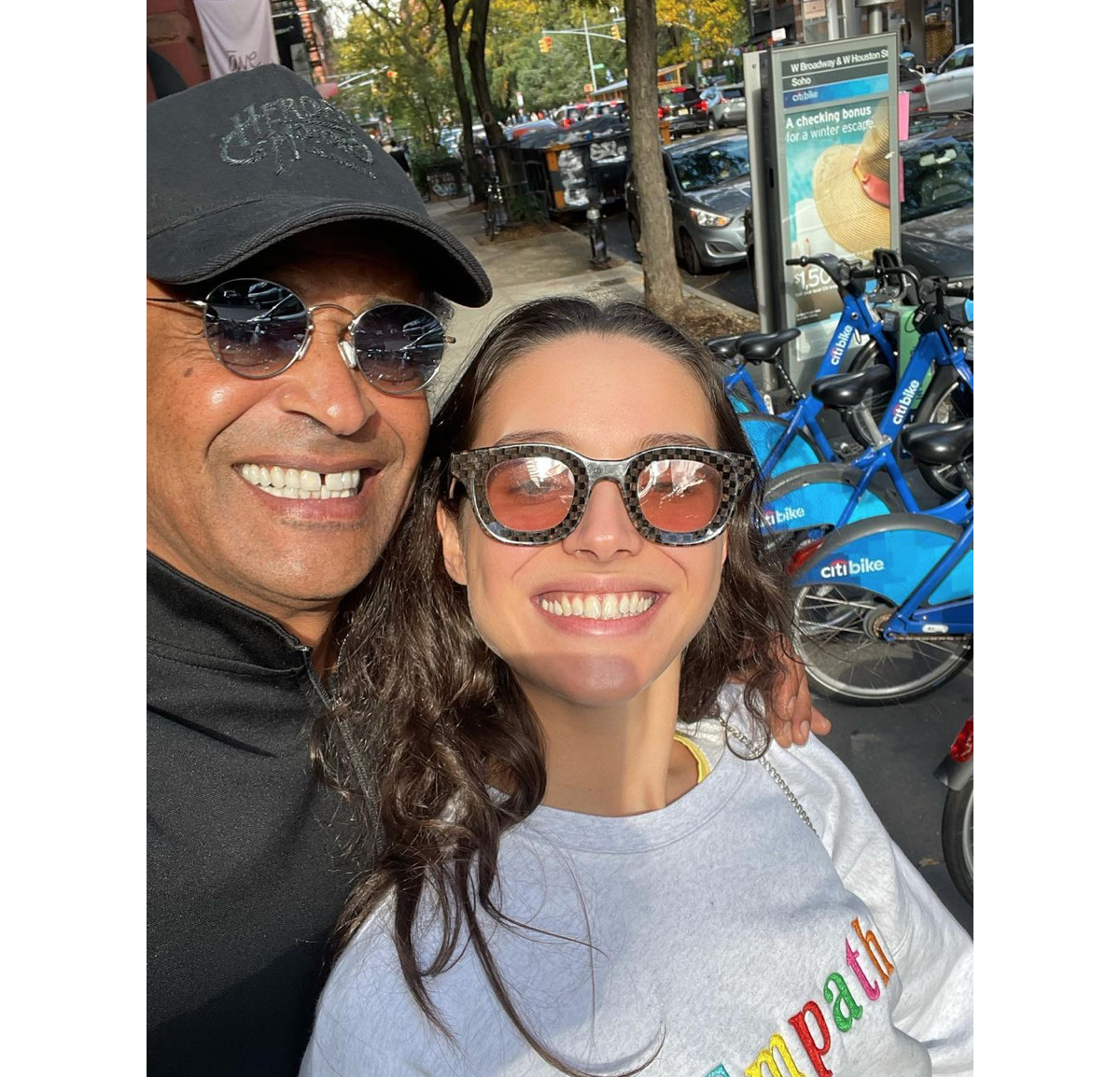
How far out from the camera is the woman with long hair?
1.28 metres

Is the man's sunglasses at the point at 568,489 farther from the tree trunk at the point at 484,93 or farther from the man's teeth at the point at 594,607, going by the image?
the tree trunk at the point at 484,93

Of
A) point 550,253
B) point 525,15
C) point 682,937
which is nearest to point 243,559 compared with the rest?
point 682,937

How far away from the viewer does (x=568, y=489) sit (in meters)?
1.50

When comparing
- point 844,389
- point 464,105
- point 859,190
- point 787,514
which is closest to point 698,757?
point 787,514

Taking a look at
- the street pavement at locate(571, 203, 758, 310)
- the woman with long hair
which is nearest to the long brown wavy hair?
the woman with long hair

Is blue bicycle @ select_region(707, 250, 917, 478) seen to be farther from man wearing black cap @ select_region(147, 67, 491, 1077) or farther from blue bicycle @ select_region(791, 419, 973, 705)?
man wearing black cap @ select_region(147, 67, 491, 1077)

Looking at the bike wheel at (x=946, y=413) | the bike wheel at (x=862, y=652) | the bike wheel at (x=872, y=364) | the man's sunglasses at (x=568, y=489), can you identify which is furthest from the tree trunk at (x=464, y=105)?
the man's sunglasses at (x=568, y=489)

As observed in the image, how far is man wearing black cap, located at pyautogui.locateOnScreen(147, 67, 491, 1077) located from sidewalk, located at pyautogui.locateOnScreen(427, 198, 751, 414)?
6.71 m

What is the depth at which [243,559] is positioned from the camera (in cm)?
159

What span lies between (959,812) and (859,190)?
21.2ft

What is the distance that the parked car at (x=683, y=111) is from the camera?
82.4 feet

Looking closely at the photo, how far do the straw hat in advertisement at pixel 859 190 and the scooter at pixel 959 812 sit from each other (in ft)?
19.9
